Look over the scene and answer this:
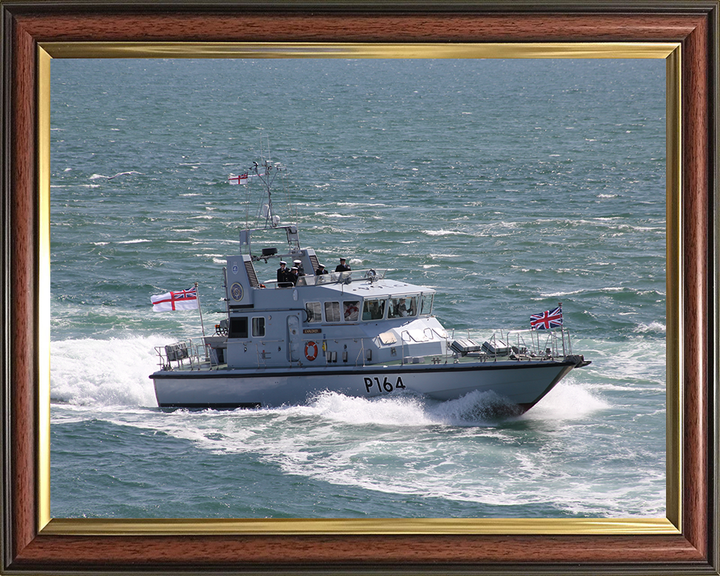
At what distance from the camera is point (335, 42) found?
619 centimetres

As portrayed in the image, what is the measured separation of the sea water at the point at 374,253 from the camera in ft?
22.9

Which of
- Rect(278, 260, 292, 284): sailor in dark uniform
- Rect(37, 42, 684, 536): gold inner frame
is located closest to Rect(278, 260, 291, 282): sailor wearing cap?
Rect(278, 260, 292, 284): sailor in dark uniform

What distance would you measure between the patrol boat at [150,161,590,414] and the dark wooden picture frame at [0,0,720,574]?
10.2 m

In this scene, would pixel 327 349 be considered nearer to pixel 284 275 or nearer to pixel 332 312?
pixel 332 312

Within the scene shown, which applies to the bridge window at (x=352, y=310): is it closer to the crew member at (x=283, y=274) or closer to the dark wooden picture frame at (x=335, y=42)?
the crew member at (x=283, y=274)

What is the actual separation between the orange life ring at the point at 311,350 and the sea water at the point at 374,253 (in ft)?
3.74

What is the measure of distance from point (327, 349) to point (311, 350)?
1.17ft

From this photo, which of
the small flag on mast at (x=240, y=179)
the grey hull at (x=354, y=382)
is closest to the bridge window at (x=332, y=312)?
the grey hull at (x=354, y=382)

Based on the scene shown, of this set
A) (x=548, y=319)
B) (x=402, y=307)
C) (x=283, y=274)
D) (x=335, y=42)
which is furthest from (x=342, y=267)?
(x=335, y=42)

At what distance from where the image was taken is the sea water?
697 cm

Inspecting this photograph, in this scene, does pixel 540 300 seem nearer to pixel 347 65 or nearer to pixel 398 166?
pixel 398 166

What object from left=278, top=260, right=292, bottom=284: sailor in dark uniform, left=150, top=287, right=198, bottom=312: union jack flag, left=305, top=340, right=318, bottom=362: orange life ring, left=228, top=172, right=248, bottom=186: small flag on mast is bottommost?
left=305, top=340, right=318, bottom=362: orange life ring

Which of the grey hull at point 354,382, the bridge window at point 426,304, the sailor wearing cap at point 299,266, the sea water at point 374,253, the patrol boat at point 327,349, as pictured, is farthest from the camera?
the sailor wearing cap at point 299,266

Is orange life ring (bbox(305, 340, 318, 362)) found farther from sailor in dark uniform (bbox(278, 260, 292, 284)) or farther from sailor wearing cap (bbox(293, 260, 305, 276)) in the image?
sailor wearing cap (bbox(293, 260, 305, 276))
